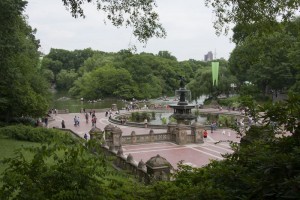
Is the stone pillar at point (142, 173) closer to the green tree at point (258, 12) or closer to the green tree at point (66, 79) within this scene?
the green tree at point (258, 12)

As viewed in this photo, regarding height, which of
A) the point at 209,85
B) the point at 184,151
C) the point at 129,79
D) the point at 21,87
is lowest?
the point at 184,151

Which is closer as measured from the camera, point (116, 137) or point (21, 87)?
point (116, 137)

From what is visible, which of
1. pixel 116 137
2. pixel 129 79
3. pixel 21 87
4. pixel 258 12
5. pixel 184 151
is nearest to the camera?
pixel 258 12

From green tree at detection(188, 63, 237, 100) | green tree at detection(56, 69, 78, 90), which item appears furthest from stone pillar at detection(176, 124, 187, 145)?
green tree at detection(56, 69, 78, 90)

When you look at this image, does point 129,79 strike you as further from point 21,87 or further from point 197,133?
point 197,133

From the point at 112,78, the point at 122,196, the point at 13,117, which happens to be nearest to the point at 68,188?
the point at 122,196

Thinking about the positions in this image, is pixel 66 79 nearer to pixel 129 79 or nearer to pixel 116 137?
pixel 129 79

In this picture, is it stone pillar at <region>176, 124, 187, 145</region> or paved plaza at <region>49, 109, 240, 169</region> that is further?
stone pillar at <region>176, 124, 187, 145</region>

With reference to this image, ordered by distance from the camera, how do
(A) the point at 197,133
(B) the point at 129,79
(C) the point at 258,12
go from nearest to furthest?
(C) the point at 258,12 → (A) the point at 197,133 → (B) the point at 129,79

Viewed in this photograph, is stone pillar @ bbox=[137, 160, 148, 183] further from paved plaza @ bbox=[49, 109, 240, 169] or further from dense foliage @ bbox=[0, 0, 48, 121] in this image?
dense foliage @ bbox=[0, 0, 48, 121]

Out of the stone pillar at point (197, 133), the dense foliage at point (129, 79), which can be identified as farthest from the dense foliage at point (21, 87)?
the dense foliage at point (129, 79)

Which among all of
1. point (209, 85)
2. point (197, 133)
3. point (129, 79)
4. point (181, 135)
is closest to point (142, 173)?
point (181, 135)

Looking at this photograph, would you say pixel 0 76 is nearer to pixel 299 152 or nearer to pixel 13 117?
pixel 13 117

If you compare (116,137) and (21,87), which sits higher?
(21,87)
